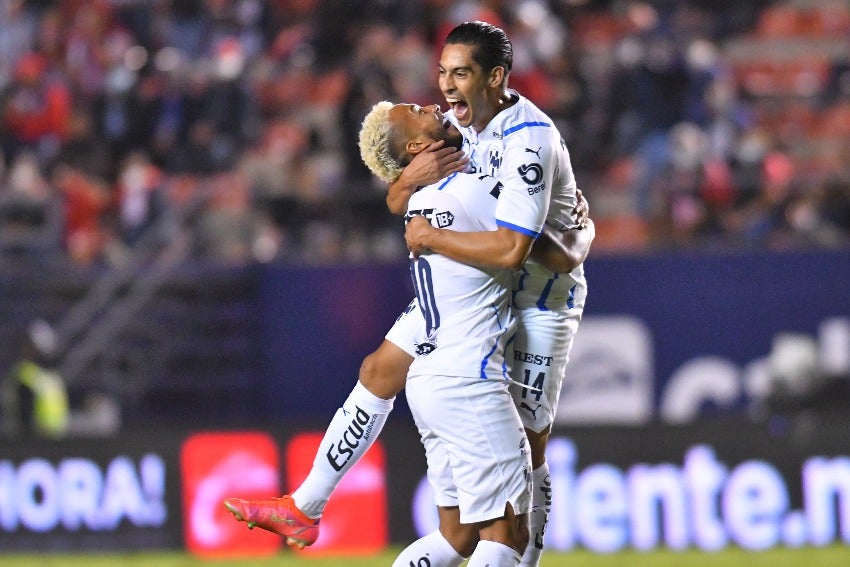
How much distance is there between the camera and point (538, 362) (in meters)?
6.00

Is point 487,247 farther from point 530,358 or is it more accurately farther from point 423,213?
point 530,358

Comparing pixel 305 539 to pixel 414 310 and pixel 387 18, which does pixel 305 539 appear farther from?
pixel 387 18

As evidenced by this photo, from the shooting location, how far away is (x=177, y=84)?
14.6 meters

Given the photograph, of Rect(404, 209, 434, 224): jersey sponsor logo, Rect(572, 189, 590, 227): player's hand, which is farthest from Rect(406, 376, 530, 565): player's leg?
Rect(572, 189, 590, 227): player's hand

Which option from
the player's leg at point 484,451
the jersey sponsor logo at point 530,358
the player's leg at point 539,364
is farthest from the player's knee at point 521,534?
the jersey sponsor logo at point 530,358

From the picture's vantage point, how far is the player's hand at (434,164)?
545 cm

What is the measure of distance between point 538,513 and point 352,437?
0.90 metres

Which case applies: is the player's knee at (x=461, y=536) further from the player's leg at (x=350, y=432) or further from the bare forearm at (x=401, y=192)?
the bare forearm at (x=401, y=192)

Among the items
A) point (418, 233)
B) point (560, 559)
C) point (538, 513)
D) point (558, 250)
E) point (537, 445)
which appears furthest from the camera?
point (560, 559)

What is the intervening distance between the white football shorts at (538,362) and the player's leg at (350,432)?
444 mm

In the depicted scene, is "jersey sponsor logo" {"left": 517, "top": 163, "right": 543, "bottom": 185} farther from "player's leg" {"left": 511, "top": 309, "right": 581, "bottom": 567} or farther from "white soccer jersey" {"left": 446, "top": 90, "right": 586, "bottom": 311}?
"player's leg" {"left": 511, "top": 309, "right": 581, "bottom": 567}

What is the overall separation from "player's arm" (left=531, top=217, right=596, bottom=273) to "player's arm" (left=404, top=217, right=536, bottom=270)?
0.34m

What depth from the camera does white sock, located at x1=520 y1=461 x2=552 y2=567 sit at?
6.32 m

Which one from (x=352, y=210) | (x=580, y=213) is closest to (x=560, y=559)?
(x=580, y=213)
